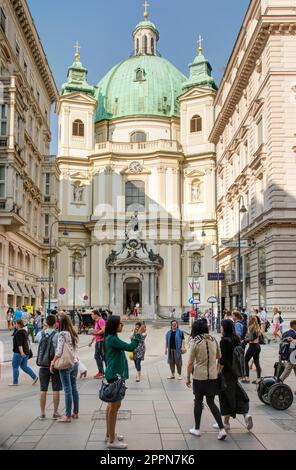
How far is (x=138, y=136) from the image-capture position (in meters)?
73.4

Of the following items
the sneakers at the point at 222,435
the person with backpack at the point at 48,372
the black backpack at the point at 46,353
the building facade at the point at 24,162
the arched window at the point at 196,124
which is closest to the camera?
the sneakers at the point at 222,435

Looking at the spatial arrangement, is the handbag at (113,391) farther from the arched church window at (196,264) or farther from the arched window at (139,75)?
the arched window at (139,75)

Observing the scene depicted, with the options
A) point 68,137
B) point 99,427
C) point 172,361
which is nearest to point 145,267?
point 68,137


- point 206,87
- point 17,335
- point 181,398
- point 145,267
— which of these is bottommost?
point 181,398

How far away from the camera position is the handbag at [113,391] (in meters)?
8.43

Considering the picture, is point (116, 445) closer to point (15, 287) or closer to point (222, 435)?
point (222, 435)

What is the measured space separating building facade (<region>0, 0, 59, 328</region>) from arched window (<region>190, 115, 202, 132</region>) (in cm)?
1987

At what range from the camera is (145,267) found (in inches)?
2530

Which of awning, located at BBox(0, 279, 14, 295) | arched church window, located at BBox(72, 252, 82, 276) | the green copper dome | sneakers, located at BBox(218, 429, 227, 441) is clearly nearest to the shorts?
sneakers, located at BBox(218, 429, 227, 441)

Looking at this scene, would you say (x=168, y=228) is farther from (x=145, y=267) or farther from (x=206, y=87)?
(x=206, y=87)

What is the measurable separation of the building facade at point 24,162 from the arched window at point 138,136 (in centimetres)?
1804

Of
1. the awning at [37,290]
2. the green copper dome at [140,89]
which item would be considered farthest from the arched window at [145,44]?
the awning at [37,290]

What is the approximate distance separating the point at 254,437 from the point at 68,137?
64.7 metres
